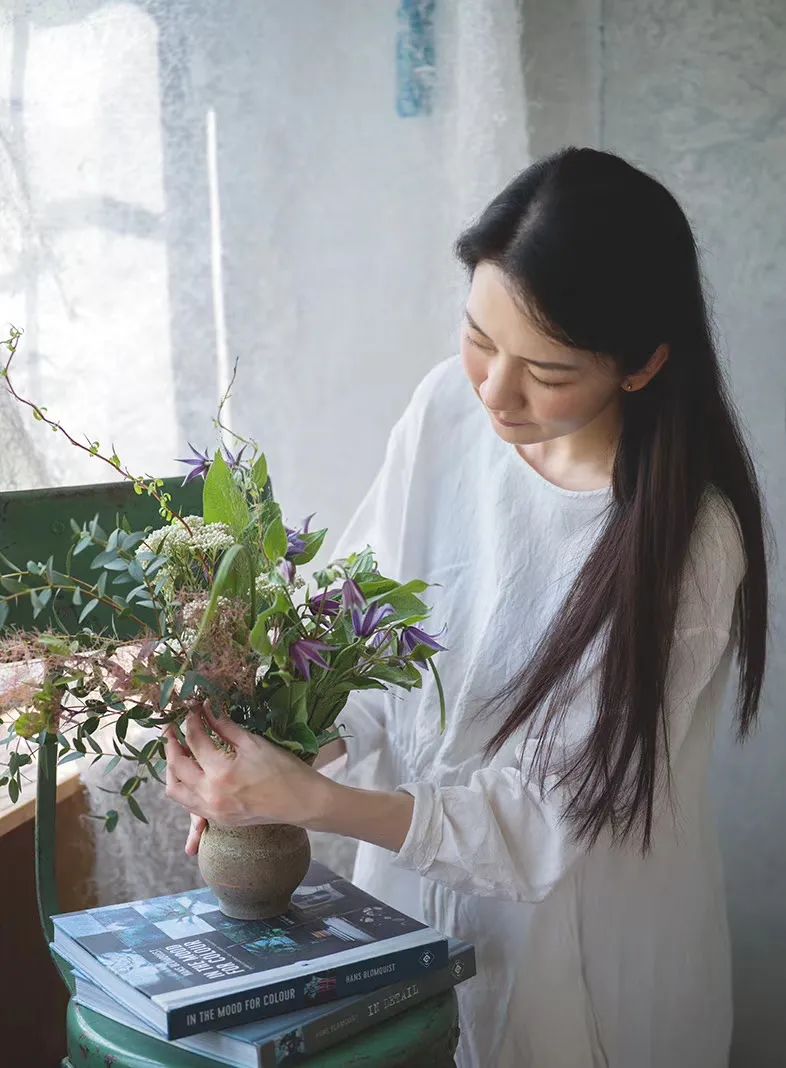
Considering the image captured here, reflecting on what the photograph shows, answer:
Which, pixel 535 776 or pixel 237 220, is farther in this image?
pixel 237 220

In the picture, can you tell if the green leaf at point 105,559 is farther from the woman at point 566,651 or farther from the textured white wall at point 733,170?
the textured white wall at point 733,170

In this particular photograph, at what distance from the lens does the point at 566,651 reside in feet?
3.92

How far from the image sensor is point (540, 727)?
120cm

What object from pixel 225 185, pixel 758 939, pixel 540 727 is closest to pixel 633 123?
pixel 225 185

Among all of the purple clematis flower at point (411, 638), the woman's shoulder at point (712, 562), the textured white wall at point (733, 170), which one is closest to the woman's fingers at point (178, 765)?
the purple clematis flower at point (411, 638)

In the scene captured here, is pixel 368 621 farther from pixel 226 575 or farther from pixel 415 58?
pixel 415 58

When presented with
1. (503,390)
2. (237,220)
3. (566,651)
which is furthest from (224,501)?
(237,220)

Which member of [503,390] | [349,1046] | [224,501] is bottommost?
[349,1046]

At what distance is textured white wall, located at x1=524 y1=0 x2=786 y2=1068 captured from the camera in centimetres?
158

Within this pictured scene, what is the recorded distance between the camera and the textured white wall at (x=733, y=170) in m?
1.58

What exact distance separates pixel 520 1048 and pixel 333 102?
1328 millimetres

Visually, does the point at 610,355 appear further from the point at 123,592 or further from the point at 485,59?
the point at 485,59

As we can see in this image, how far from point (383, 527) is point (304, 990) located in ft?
2.00

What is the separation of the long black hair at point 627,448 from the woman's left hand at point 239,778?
27 cm
